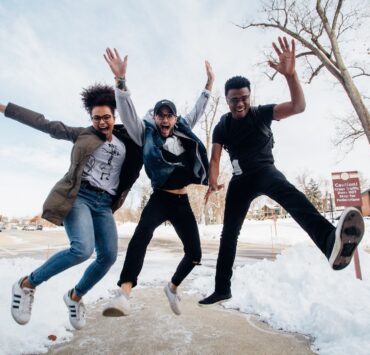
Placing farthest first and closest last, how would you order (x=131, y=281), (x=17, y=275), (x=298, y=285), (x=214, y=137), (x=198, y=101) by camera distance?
1. (x=17, y=275)
2. (x=298, y=285)
3. (x=198, y=101)
4. (x=214, y=137)
5. (x=131, y=281)

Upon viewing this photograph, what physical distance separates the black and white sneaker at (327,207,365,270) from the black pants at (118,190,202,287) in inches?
55.9

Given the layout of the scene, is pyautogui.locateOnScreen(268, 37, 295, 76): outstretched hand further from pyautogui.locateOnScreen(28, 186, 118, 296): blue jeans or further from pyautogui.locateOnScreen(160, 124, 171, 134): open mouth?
pyautogui.locateOnScreen(28, 186, 118, 296): blue jeans

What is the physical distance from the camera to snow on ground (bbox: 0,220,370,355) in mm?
3910

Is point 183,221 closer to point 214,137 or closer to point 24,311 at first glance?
point 214,137

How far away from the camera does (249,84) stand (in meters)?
3.29

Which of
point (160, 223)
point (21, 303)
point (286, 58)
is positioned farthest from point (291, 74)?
point (21, 303)

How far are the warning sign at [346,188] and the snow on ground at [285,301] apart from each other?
1.34m

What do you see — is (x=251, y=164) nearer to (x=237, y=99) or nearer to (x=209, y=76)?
(x=237, y=99)

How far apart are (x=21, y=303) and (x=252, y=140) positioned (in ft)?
9.53

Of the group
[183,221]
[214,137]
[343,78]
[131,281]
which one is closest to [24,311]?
[131,281]

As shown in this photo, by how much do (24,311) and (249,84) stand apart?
3.29 m

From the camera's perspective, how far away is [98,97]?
3.51m

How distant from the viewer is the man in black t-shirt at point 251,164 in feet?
9.27

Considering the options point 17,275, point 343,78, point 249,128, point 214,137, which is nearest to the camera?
point 249,128
